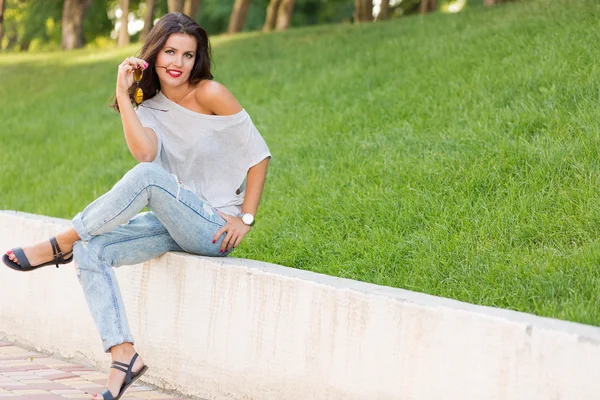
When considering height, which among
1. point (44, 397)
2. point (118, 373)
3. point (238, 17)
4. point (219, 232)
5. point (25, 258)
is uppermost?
point (238, 17)

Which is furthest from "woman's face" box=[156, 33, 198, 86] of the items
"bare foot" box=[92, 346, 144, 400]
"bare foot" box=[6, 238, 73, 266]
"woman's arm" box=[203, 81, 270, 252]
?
"bare foot" box=[92, 346, 144, 400]

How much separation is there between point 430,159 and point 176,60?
2.13 m

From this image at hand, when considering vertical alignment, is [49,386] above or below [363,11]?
below

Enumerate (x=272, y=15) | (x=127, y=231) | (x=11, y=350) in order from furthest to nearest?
1. (x=272, y=15)
2. (x=11, y=350)
3. (x=127, y=231)

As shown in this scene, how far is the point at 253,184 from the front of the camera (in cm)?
461

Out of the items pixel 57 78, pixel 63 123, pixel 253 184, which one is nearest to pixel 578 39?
pixel 253 184

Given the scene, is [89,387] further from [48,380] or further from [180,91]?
[180,91]

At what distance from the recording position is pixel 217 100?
15.0 ft

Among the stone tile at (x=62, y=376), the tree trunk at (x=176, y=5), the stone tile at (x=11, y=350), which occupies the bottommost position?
the stone tile at (x=11, y=350)

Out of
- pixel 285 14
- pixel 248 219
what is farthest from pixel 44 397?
pixel 285 14

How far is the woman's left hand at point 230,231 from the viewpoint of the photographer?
4461mm

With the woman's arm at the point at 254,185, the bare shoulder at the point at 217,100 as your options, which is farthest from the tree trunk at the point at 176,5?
the woman's arm at the point at 254,185

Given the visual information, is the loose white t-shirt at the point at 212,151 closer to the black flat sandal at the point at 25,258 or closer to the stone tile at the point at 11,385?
the black flat sandal at the point at 25,258

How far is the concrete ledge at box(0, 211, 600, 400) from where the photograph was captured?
3.11 metres
